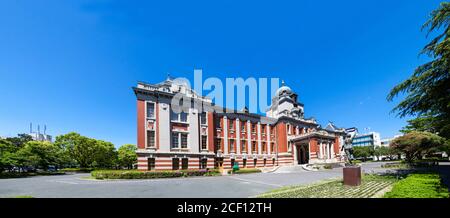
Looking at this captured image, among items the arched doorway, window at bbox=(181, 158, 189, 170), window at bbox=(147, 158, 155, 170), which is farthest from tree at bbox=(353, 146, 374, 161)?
window at bbox=(147, 158, 155, 170)

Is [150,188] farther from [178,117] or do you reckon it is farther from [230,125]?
[230,125]

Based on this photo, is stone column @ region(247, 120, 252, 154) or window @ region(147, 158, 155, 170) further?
stone column @ region(247, 120, 252, 154)

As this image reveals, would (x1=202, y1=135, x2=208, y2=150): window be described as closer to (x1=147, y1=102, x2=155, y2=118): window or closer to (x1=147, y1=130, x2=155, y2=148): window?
(x1=147, y1=130, x2=155, y2=148): window

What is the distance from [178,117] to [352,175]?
21.1 metres

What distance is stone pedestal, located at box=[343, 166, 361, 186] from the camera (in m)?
12.4

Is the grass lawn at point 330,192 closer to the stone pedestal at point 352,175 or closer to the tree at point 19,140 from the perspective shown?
the stone pedestal at point 352,175

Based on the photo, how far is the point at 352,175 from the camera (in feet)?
41.2

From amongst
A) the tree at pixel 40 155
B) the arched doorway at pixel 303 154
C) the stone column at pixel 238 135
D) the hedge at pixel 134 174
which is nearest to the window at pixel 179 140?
the hedge at pixel 134 174

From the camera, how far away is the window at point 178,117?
28.6 m

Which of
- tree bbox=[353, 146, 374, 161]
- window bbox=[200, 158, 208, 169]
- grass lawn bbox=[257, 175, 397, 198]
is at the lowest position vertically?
tree bbox=[353, 146, 374, 161]

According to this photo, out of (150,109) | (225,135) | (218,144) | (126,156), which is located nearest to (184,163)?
(218,144)

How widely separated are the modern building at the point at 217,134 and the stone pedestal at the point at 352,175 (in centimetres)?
1962
